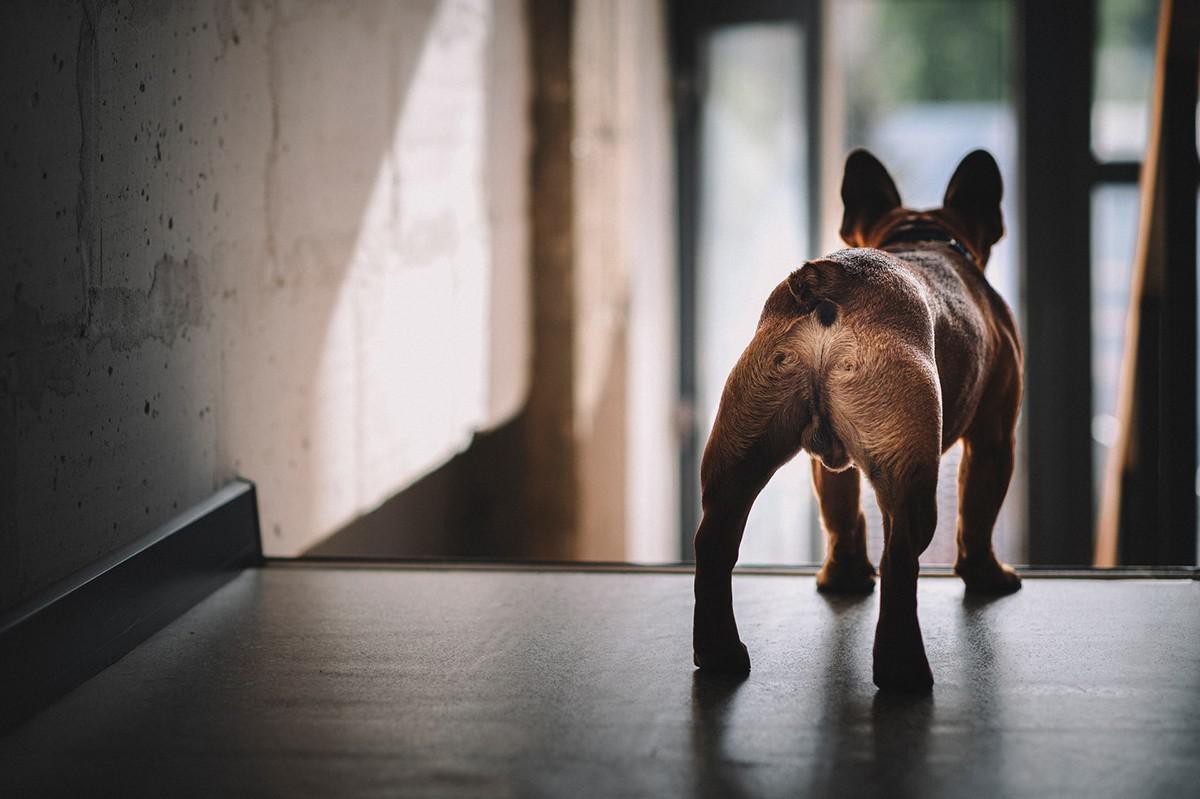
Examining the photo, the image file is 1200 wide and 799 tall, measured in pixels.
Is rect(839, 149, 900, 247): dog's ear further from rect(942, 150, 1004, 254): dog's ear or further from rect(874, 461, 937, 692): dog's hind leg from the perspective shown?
rect(874, 461, 937, 692): dog's hind leg

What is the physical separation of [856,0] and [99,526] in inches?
205

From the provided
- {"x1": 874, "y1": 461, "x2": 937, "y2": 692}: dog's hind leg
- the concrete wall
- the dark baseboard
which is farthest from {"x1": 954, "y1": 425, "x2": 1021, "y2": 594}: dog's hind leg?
the concrete wall

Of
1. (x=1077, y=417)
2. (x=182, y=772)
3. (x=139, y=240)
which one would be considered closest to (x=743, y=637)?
(x=182, y=772)

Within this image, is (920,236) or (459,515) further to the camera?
(459,515)

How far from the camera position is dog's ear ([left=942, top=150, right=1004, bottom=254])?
61.7 inches

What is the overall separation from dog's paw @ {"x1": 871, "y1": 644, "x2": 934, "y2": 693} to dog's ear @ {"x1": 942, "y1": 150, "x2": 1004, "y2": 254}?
60cm

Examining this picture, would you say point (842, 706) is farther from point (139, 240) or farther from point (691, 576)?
point (139, 240)

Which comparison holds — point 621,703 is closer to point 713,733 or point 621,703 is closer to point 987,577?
point 713,733

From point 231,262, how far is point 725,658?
0.95 metres

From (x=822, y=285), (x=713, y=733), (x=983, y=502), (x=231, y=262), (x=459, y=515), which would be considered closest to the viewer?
(x=713, y=733)

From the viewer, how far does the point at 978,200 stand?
1.57m

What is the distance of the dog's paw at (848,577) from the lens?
60.7 inches

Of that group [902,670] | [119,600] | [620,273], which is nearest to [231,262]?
[119,600]

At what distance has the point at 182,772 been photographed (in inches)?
41.4
